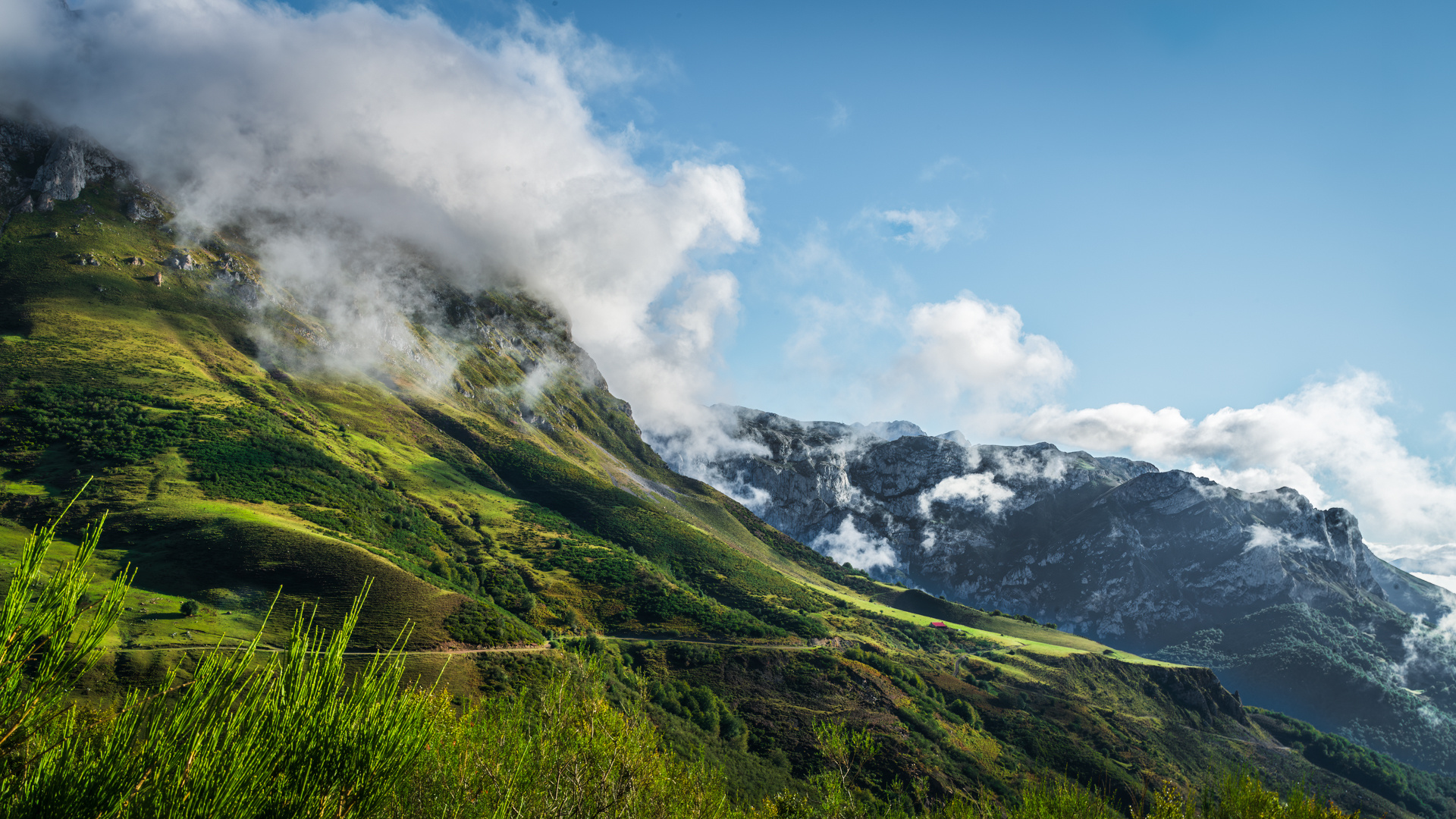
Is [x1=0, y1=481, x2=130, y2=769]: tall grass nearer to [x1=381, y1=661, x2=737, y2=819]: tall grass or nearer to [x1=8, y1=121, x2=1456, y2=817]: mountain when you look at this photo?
[x1=381, y1=661, x2=737, y2=819]: tall grass

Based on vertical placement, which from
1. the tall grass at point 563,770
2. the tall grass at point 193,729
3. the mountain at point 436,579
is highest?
the tall grass at point 193,729

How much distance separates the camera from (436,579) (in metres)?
117

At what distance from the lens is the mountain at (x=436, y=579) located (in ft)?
284

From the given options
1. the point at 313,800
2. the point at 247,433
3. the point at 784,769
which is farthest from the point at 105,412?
the point at 313,800

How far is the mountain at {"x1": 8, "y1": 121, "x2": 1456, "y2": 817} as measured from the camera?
8662 centimetres

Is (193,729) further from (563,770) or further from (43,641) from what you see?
(563,770)

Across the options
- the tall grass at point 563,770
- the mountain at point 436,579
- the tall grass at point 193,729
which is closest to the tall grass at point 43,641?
the tall grass at point 193,729

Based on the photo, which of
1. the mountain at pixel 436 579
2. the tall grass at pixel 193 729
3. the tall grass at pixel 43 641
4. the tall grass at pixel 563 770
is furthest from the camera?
the mountain at pixel 436 579

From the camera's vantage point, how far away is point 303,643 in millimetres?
7605

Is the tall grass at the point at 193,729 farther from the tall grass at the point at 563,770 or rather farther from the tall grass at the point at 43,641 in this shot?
the tall grass at the point at 563,770

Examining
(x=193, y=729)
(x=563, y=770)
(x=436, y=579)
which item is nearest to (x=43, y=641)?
(x=193, y=729)

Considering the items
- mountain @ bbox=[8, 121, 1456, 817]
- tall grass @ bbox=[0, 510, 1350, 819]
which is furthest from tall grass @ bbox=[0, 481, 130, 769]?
mountain @ bbox=[8, 121, 1456, 817]

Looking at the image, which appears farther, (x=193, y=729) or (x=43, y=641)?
(x=193, y=729)

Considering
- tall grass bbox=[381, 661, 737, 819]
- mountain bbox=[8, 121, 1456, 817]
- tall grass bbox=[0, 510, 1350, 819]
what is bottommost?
mountain bbox=[8, 121, 1456, 817]
